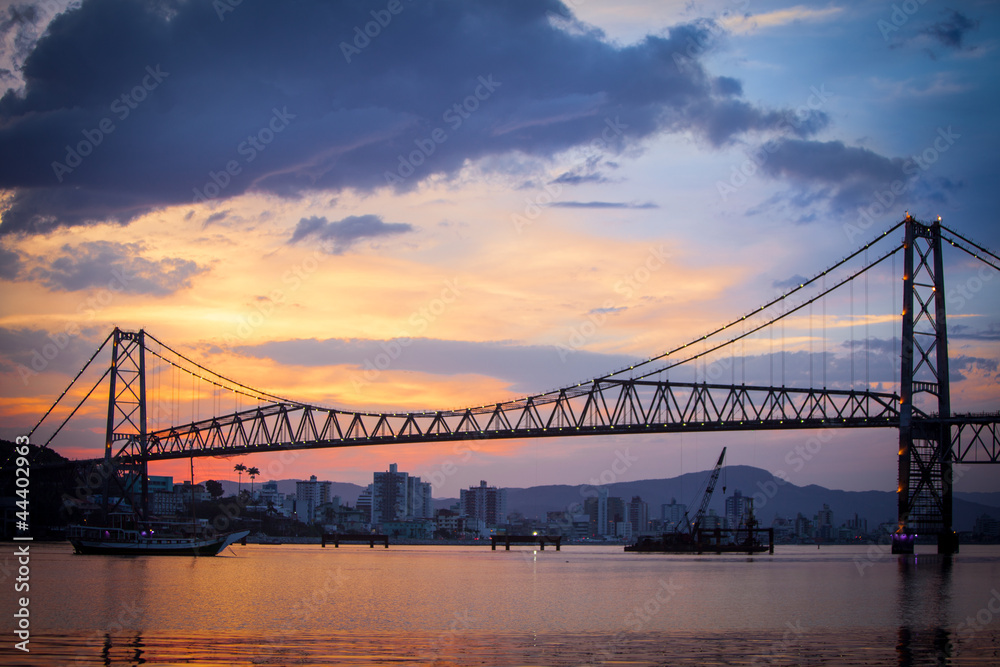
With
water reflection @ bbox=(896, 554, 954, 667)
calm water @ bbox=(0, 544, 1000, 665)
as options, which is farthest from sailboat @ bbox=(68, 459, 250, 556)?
water reflection @ bbox=(896, 554, 954, 667)

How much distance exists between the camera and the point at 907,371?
282 ft

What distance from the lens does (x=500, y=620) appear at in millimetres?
40531

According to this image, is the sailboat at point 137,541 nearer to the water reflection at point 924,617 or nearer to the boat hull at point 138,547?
the boat hull at point 138,547

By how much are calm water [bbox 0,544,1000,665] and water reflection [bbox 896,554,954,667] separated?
10cm

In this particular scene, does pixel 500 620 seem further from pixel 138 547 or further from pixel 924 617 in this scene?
pixel 138 547

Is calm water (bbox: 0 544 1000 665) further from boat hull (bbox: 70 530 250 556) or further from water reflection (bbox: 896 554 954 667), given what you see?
boat hull (bbox: 70 530 250 556)

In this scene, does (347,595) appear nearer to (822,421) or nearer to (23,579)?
(23,579)

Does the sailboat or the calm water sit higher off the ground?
the calm water

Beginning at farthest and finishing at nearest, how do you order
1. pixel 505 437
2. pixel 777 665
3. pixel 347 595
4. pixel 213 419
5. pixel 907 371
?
pixel 213 419 < pixel 505 437 < pixel 907 371 < pixel 347 595 < pixel 777 665

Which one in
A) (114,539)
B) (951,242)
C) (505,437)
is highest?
(951,242)

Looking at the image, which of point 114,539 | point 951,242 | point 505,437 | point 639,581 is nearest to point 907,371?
point 951,242

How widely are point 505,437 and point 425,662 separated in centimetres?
9408

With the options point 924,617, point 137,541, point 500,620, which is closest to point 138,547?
point 137,541

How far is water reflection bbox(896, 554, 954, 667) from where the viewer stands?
2964cm
